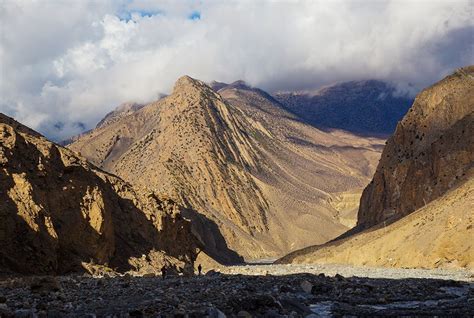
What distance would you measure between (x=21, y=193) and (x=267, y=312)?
22.4 m

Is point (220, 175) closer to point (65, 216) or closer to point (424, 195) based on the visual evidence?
point (424, 195)

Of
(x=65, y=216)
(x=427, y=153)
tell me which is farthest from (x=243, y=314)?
(x=427, y=153)

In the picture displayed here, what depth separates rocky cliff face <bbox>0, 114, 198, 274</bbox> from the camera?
34031 millimetres

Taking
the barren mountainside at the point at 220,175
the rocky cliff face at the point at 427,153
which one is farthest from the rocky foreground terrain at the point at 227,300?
the barren mountainside at the point at 220,175

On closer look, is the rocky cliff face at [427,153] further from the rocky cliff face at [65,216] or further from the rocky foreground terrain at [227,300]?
the rocky foreground terrain at [227,300]

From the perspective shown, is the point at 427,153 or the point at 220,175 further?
the point at 220,175

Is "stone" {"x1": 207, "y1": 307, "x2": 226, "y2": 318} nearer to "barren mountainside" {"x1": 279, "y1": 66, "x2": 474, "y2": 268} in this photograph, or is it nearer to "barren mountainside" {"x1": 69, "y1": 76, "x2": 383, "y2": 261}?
"barren mountainside" {"x1": 279, "y1": 66, "x2": 474, "y2": 268}

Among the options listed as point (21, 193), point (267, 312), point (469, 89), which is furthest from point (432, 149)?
point (267, 312)

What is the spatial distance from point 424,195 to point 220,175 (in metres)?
75.3

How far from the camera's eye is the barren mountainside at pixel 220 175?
468 ft

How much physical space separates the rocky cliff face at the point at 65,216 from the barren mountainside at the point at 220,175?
212 feet

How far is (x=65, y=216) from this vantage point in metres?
42.0

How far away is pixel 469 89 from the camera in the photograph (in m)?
94.7

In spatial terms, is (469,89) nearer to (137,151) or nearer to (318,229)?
(318,229)
